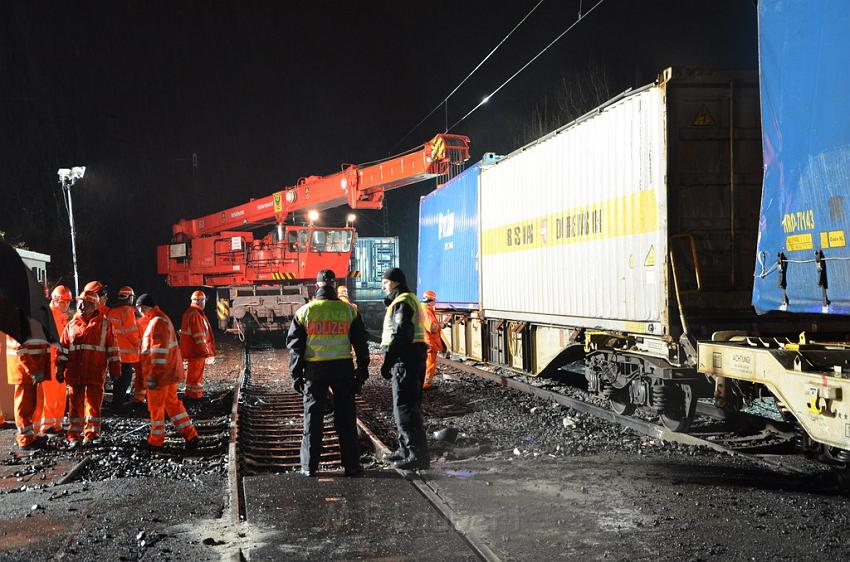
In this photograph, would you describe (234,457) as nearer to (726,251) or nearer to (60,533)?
(60,533)

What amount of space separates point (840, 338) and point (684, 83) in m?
2.83

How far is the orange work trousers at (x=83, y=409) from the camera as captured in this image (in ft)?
25.0

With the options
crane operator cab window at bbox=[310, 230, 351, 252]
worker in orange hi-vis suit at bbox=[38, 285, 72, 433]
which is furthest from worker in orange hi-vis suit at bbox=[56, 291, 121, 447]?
crane operator cab window at bbox=[310, 230, 351, 252]

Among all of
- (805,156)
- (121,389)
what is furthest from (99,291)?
(805,156)

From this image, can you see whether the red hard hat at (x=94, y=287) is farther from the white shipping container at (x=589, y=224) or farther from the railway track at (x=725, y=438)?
the railway track at (x=725, y=438)

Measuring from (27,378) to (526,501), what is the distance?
5.68 m

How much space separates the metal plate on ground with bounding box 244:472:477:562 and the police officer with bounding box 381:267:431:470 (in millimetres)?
338

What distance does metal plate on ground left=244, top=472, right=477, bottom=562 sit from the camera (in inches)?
166

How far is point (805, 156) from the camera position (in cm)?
452

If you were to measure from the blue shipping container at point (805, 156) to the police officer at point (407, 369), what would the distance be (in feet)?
9.03

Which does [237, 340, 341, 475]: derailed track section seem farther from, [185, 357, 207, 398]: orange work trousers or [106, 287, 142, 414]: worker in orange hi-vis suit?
[106, 287, 142, 414]: worker in orange hi-vis suit

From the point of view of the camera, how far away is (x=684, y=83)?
23.4 feet

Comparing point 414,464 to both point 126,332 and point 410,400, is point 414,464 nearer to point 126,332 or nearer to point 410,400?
point 410,400

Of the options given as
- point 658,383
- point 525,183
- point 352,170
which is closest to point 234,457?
point 658,383
